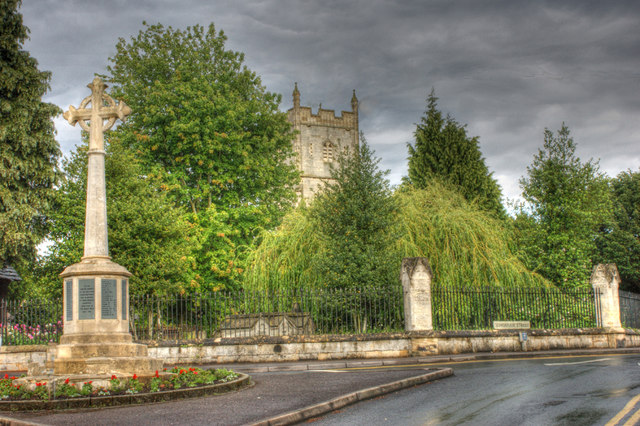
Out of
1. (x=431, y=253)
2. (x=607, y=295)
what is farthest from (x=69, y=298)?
(x=607, y=295)

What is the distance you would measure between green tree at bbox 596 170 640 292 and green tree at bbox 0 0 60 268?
35121 mm

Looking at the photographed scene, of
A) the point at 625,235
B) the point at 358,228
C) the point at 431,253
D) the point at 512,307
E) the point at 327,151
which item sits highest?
the point at 327,151

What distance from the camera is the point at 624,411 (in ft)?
25.2

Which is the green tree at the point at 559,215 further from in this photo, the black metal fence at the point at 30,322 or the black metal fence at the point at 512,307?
the black metal fence at the point at 30,322

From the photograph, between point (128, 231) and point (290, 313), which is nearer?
point (290, 313)

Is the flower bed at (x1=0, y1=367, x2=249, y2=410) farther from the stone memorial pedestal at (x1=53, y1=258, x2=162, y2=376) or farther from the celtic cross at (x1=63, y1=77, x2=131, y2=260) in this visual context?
the celtic cross at (x1=63, y1=77, x2=131, y2=260)

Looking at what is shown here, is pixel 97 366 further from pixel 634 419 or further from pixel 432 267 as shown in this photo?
pixel 432 267

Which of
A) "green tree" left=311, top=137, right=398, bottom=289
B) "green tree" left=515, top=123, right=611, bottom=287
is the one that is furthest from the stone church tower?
"green tree" left=311, top=137, right=398, bottom=289

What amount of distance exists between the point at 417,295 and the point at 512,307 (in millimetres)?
3768

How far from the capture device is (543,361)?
51.4ft

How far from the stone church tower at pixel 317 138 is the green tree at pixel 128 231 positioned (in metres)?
48.0

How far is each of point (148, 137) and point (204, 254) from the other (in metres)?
6.35

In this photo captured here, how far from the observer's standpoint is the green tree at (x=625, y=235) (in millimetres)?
41969

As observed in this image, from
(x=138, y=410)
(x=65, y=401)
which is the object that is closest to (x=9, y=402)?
(x=65, y=401)
